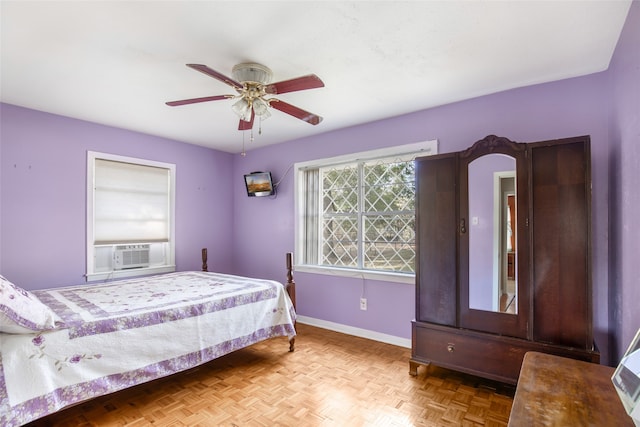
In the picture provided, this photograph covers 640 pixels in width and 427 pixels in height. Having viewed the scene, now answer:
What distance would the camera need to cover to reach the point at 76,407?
2.19 metres

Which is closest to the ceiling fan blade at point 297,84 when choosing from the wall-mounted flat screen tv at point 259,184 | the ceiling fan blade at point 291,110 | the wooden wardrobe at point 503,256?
the ceiling fan blade at point 291,110

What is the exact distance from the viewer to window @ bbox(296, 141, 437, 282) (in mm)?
3400

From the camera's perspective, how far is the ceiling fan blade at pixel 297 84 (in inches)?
75.5

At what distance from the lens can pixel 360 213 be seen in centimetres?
374

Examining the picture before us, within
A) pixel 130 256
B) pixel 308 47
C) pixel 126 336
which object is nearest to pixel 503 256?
pixel 308 47

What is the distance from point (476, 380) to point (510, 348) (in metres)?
0.49

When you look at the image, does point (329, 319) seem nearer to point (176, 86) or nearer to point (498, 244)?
point (498, 244)

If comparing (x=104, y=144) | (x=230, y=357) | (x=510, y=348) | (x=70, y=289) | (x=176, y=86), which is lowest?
(x=230, y=357)

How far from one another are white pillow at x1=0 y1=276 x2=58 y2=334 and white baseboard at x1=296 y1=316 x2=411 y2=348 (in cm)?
271

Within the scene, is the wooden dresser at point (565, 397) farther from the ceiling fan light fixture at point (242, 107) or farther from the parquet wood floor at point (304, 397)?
the ceiling fan light fixture at point (242, 107)

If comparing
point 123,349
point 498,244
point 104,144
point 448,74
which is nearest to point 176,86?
point 104,144

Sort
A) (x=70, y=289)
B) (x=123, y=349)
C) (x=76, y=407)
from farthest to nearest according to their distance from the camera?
(x=70, y=289)
(x=76, y=407)
(x=123, y=349)

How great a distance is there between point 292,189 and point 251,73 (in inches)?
85.2

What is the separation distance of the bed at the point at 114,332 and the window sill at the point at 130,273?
574mm
